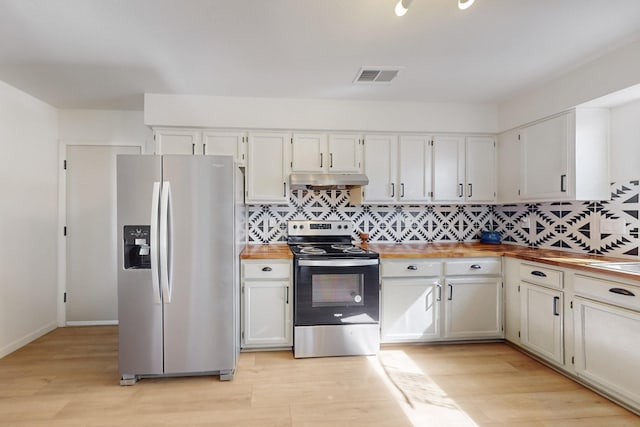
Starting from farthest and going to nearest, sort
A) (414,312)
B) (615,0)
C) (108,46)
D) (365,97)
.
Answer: (365,97) < (414,312) < (108,46) < (615,0)

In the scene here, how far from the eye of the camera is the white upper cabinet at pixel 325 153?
3328mm

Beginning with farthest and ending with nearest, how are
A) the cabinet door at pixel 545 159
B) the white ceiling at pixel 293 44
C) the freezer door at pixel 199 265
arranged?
1. the cabinet door at pixel 545 159
2. the freezer door at pixel 199 265
3. the white ceiling at pixel 293 44

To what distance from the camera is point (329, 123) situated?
3324mm

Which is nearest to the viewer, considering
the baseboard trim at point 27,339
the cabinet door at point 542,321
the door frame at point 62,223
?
the cabinet door at point 542,321

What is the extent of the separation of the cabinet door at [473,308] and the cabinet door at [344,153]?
1.46 meters

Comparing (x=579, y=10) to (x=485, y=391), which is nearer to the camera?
(x=579, y=10)

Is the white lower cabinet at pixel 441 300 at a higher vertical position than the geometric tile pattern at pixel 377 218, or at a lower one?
lower

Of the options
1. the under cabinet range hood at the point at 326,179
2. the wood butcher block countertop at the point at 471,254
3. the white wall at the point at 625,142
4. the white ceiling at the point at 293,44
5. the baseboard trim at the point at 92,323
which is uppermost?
the white ceiling at the point at 293,44

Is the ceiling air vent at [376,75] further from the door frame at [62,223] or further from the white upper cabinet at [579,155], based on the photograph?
A: the door frame at [62,223]

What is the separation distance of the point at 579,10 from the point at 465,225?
235 cm

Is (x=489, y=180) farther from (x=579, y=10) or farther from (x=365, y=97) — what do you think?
(x=579, y=10)

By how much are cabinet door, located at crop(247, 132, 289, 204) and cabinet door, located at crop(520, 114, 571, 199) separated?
232cm

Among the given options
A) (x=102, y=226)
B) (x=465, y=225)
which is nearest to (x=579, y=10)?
(x=465, y=225)

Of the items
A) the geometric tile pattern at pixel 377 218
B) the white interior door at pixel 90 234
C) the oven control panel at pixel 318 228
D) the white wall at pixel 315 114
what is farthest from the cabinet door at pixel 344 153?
the white interior door at pixel 90 234
